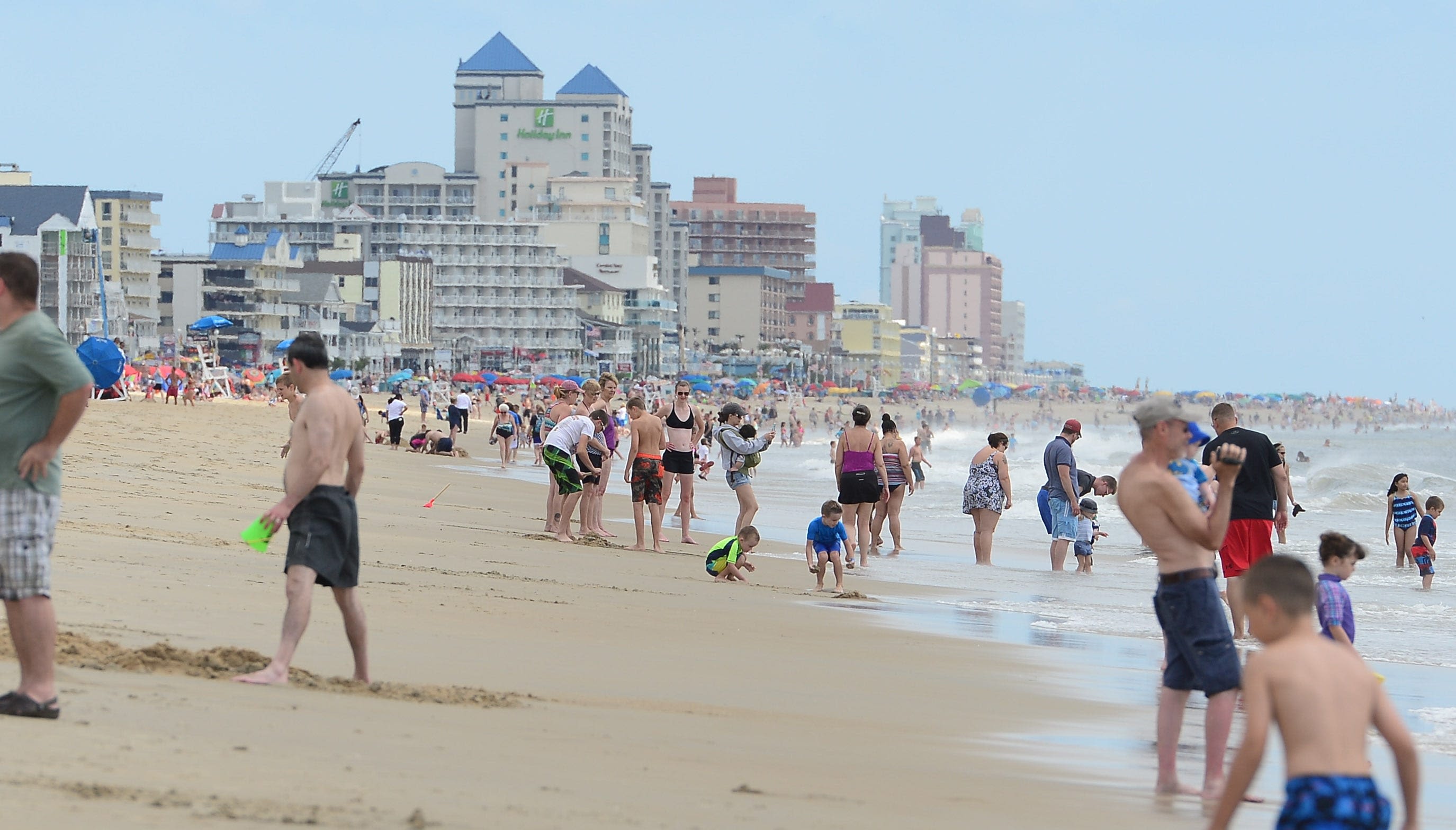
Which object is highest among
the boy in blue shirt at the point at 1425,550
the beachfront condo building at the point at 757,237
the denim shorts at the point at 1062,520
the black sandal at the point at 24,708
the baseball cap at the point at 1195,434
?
the beachfront condo building at the point at 757,237

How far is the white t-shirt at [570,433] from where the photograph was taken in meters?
13.3

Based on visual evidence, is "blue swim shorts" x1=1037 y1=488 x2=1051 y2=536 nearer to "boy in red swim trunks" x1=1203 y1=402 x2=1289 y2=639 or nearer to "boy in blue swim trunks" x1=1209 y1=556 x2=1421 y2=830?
"boy in red swim trunks" x1=1203 y1=402 x2=1289 y2=639

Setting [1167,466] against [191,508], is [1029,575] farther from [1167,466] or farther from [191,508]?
[1167,466]

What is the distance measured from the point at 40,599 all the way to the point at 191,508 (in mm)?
8217

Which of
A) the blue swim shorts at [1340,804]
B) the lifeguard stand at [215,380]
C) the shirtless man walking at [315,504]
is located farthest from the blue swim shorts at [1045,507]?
the lifeguard stand at [215,380]

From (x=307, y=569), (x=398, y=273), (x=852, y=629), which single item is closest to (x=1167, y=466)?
(x=307, y=569)

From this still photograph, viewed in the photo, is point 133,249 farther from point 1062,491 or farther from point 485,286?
point 1062,491

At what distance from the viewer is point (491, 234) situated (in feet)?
430

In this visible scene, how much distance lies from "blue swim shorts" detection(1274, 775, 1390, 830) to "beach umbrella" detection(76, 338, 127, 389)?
101 feet

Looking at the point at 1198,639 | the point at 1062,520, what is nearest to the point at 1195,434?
the point at 1198,639

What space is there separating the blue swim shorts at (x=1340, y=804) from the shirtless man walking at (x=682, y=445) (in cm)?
1062

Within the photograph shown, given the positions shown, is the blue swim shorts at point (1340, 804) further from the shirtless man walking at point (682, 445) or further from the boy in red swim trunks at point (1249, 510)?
the shirtless man walking at point (682, 445)

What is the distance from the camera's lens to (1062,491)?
1362 centimetres

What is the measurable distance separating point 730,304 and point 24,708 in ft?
555
